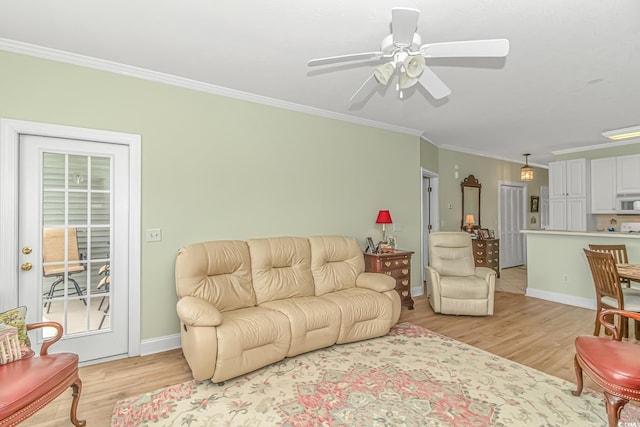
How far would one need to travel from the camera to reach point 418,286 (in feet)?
16.7

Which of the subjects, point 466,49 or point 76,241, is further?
point 76,241

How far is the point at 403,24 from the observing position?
171 cm

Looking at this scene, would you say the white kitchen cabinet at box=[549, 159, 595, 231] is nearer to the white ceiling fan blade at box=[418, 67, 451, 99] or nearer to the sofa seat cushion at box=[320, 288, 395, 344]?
the sofa seat cushion at box=[320, 288, 395, 344]

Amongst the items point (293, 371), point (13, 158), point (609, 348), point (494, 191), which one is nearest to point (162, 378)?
point (293, 371)

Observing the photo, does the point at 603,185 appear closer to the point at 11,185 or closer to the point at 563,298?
the point at 563,298

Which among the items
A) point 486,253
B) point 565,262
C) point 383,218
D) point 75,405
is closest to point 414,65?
point 383,218

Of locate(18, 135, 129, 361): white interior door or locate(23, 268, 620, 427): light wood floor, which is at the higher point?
locate(18, 135, 129, 361): white interior door

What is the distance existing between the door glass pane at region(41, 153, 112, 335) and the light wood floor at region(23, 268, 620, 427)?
1.68 ft

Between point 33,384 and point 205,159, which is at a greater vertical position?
point 205,159

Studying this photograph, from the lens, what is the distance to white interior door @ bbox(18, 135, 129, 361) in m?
2.64

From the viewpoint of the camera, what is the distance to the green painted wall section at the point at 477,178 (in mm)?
6136

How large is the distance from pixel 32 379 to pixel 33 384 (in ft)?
0.16

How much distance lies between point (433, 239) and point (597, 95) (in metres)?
2.38

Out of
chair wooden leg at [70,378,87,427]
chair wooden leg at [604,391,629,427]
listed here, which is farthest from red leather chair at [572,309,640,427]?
chair wooden leg at [70,378,87,427]
